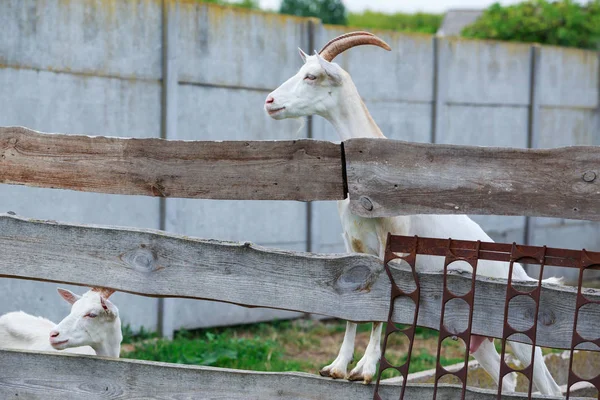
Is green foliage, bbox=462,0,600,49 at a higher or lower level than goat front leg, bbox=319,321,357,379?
higher

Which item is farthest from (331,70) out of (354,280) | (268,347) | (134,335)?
(134,335)

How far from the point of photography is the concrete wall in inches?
266

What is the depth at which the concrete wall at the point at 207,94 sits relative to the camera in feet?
22.2

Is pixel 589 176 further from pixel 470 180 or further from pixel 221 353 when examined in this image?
pixel 221 353

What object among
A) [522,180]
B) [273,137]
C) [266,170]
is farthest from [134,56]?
[522,180]

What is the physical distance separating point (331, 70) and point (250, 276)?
4.90 ft

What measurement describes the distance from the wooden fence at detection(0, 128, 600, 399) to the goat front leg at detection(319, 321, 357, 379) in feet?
1.35

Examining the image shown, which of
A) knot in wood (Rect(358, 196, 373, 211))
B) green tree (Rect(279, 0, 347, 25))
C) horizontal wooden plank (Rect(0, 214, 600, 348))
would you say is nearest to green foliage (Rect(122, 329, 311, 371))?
horizontal wooden plank (Rect(0, 214, 600, 348))

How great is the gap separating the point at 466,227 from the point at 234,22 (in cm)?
401

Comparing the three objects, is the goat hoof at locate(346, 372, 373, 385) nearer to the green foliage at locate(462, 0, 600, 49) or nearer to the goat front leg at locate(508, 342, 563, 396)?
the goat front leg at locate(508, 342, 563, 396)

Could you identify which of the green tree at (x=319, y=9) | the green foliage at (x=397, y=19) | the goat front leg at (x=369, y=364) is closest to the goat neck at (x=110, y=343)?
the goat front leg at (x=369, y=364)

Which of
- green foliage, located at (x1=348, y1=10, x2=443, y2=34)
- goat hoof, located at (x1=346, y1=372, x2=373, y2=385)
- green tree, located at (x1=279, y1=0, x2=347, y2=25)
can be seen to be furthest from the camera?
green foliage, located at (x1=348, y1=10, x2=443, y2=34)

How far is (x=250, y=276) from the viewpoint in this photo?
3395 millimetres

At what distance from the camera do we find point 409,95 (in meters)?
9.51
